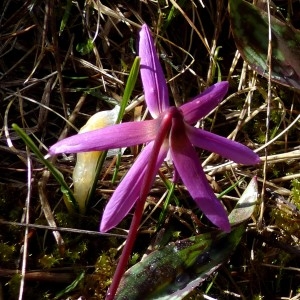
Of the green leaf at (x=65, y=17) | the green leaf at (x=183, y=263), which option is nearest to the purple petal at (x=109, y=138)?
the green leaf at (x=183, y=263)

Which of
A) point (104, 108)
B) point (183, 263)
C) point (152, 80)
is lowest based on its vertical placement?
point (183, 263)

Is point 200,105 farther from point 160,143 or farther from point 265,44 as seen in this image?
point 265,44

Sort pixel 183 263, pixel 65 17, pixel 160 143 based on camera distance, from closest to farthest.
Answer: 1. pixel 160 143
2. pixel 183 263
3. pixel 65 17

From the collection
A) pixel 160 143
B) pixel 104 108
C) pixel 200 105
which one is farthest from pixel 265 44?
pixel 160 143

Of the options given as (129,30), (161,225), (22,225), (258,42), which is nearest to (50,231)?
(22,225)

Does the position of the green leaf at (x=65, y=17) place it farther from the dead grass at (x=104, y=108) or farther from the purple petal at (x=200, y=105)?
the purple petal at (x=200, y=105)
